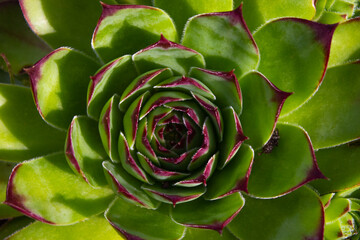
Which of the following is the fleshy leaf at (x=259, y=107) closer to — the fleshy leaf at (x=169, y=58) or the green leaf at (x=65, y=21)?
the fleshy leaf at (x=169, y=58)

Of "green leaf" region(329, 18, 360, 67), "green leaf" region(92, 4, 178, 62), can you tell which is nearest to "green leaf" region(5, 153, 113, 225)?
"green leaf" region(92, 4, 178, 62)

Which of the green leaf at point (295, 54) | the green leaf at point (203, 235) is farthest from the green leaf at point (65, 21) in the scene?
the green leaf at point (203, 235)

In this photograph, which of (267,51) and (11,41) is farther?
(11,41)

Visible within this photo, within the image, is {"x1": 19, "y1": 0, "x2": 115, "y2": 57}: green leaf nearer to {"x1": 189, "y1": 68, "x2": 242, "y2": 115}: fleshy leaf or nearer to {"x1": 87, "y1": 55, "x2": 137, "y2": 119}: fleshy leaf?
{"x1": 87, "y1": 55, "x2": 137, "y2": 119}: fleshy leaf

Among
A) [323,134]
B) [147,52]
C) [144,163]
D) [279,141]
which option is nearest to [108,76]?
[147,52]

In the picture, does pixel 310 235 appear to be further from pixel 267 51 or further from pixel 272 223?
pixel 267 51
